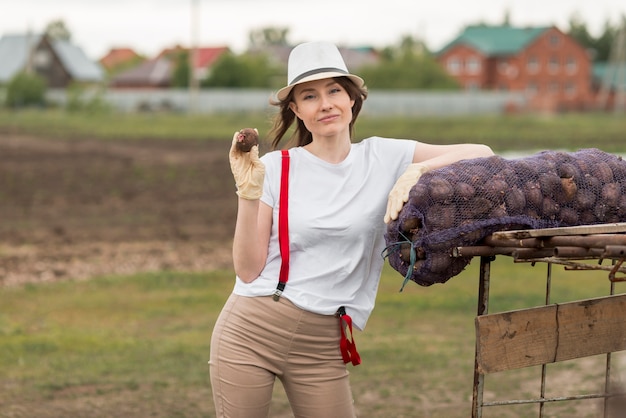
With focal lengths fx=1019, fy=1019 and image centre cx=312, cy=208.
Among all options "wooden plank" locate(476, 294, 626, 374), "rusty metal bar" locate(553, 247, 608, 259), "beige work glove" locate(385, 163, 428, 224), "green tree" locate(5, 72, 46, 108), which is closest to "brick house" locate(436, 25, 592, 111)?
"green tree" locate(5, 72, 46, 108)

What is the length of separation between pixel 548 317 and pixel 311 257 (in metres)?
0.84

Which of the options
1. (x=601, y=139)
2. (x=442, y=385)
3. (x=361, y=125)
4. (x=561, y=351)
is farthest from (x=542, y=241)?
(x=361, y=125)

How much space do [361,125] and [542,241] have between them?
37.8 metres

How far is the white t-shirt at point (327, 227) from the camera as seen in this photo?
3.50m

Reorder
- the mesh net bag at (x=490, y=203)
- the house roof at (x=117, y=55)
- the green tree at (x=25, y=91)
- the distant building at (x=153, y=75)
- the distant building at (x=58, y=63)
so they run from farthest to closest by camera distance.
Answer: the house roof at (x=117, y=55) < the distant building at (x=153, y=75) < the distant building at (x=58, y=63) < the green tree at (x=25, y=91) < the mesh net bag at (x=490, y=203)

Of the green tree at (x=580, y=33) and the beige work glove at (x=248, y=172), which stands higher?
the beige work glove at (x=248, y=172)

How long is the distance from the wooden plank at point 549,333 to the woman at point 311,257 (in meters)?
0.50

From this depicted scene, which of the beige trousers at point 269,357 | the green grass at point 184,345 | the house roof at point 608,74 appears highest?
the beige trousers at point 269,357

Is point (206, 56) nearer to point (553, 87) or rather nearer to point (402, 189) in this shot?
point (553, 87)

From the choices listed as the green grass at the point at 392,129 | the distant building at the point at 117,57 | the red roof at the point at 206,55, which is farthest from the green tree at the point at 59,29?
the green grass at the point at 392,129

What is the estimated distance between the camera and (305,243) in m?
3.52

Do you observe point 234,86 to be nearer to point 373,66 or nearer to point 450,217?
point 373,66

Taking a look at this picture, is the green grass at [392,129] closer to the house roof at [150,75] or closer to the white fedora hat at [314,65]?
the white fedora hat at [314,65]

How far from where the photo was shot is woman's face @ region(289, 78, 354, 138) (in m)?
3.54
